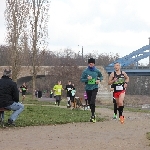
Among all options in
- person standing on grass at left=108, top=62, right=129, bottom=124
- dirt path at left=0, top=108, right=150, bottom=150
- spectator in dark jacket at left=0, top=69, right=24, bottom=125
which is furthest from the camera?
person standing on grass at left=108, top=62, right=129, bottom=124

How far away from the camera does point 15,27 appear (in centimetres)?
3725

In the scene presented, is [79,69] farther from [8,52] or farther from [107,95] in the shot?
[8,52]

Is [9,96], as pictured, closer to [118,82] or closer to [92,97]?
[92,97]

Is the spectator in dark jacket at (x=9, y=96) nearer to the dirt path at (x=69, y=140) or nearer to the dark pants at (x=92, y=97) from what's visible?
the dirt path at (x=69, y=140)

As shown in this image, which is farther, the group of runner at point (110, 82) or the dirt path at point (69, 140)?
the group of runner at point (110, 82)

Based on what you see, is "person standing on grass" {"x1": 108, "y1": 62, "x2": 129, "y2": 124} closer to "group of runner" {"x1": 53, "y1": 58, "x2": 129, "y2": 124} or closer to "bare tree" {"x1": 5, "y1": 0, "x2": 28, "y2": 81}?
"group of runner" {"x1": 53, "y1": 58, "x2": 129, "y2": 124}

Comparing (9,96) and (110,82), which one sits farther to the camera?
(110,82)

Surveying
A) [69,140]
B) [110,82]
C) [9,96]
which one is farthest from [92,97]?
[69,140]

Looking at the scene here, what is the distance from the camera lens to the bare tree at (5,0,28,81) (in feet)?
122

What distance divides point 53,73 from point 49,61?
33.2 m

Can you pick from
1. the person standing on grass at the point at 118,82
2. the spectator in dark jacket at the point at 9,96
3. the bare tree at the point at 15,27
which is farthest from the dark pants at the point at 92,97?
the bare tree at the point at 15,27

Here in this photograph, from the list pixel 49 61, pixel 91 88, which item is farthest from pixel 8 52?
pixel 49 61

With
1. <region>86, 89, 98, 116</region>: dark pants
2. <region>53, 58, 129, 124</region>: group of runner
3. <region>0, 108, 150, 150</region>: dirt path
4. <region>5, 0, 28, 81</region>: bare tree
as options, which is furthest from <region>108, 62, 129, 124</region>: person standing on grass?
<region>5, 0, 28, 81</region>: bare tree

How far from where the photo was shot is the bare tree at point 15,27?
37250 mm
